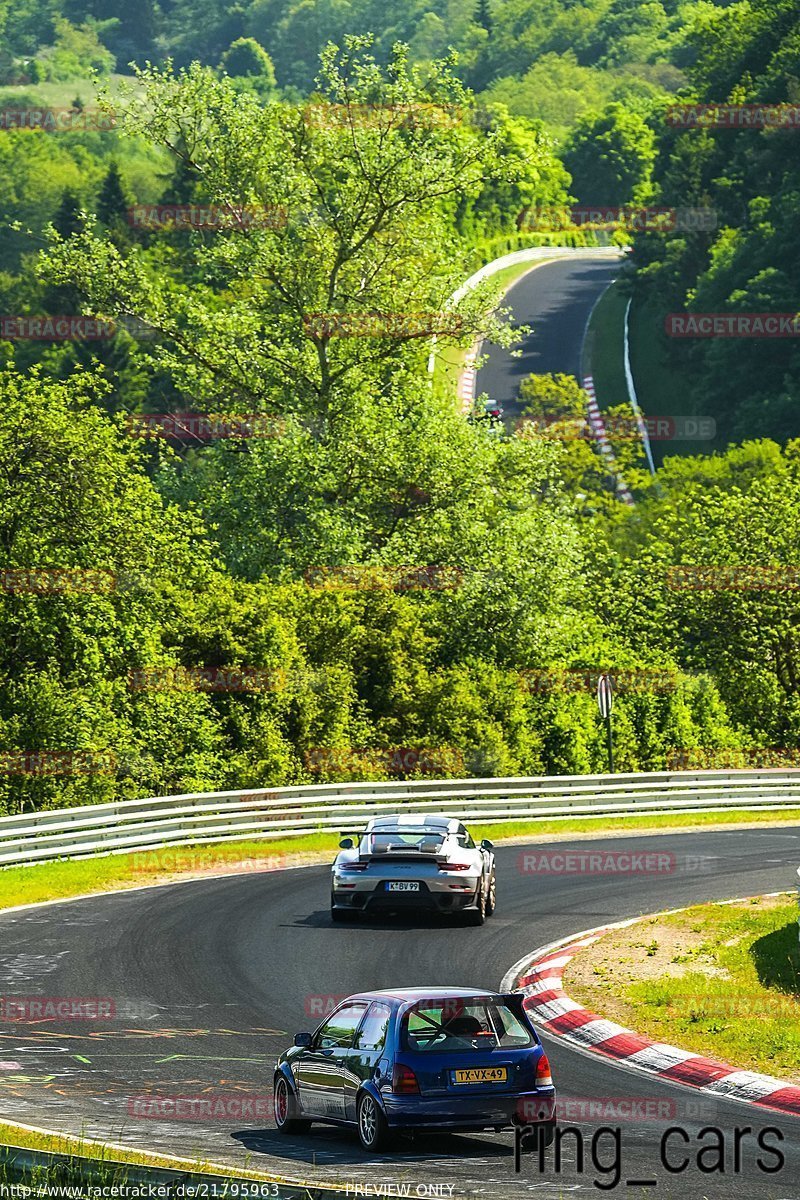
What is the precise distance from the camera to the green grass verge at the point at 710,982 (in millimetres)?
13903

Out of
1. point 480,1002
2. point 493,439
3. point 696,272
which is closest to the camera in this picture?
point 480,1002

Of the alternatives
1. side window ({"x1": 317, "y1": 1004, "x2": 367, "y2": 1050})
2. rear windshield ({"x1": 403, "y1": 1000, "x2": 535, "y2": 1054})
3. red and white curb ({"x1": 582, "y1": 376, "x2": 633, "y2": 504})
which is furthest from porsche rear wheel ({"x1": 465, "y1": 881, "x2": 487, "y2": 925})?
red and white curb ({"x1": 582, "y1": 376, "x2": 633, "y2": 504})

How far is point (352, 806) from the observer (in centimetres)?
3331

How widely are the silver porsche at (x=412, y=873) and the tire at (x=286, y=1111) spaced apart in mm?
9476

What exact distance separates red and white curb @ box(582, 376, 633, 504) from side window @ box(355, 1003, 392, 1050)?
7453 centimetres

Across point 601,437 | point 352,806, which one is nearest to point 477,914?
point 352,806

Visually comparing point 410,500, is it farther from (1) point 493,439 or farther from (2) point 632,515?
(2) point 632,515

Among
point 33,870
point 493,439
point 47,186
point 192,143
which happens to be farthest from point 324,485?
point 47,186

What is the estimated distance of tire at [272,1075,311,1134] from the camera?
1124 cm

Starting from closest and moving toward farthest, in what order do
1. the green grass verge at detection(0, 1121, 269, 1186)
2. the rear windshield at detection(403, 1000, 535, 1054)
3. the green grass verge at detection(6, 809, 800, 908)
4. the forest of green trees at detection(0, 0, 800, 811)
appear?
the green grass verge at detection(0, 1121, 269, 1186)
the rear windshield at detection(403, 1000, 535, 1054)
the green grass verge at detection(6, 809, 800, 908)
the forest of green trees at detection(0, 0, 800, 811)

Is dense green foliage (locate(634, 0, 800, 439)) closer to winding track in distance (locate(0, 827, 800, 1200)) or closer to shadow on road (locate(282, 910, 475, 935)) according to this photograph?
winding track in distance (locate(0, 827, 800, 1200))

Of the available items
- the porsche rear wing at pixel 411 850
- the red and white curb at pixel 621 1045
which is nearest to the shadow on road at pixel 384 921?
the porsche rear wing at pixel 411 850

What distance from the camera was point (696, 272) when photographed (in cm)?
10662

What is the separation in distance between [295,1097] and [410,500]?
1385 inches
